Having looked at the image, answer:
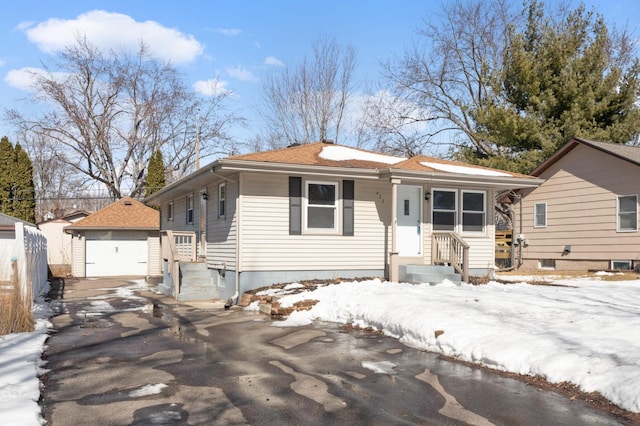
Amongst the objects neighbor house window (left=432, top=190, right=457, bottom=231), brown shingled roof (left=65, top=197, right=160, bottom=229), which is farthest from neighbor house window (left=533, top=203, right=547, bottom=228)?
brown shingled roof (left=65, top=197, right=160, bottom=229)

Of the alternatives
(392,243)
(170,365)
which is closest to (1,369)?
(170,365)

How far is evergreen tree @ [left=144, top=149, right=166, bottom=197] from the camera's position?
1351 inches

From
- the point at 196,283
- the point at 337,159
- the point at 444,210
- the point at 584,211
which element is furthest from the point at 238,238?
the point at 584,211

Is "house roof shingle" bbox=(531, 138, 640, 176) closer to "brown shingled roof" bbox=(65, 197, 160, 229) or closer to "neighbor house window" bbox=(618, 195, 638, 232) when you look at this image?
"neighbor house window" bbox=(618, 195, 638, 232)

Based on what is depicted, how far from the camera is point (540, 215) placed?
2089 centimetres

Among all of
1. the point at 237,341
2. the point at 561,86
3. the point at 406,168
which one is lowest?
the point at 237,341

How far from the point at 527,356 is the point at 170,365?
4.37 metres

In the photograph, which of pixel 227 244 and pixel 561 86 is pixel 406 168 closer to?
pixel 227 244

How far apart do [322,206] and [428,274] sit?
3.24 m

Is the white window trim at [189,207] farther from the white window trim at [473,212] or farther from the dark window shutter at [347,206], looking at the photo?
the white window trim at [473,212]

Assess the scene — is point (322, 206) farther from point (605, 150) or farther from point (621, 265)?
point (621, 265)

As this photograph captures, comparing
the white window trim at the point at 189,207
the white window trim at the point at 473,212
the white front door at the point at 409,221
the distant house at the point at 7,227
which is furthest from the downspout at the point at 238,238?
the distant house at the point at 7,227

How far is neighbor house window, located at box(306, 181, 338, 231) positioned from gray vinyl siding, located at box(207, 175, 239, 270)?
6.26 feet

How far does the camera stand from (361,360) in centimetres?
708
